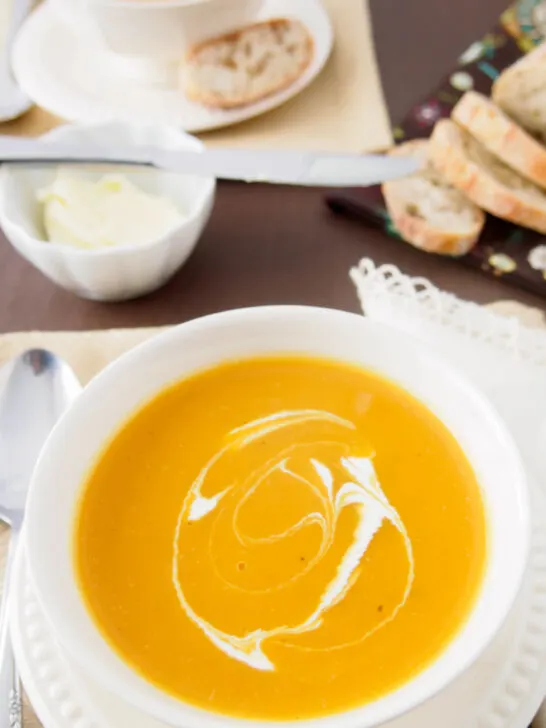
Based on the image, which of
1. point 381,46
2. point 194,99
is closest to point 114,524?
point 194,99

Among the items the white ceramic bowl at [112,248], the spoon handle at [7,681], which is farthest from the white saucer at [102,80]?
the spoon handle at [7,681]

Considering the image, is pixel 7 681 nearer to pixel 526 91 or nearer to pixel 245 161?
pixel 245 161

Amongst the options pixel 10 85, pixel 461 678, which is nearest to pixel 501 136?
pixel 10 85

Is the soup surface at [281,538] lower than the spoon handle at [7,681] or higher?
higher

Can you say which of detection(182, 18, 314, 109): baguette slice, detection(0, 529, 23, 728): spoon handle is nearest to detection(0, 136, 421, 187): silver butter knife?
detection(182, 18, 314, 109): baguette slice

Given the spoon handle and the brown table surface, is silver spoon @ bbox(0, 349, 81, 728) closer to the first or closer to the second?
the spoon handle

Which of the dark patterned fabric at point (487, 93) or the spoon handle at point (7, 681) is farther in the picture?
the dark patterned fabric at point (487, 93)

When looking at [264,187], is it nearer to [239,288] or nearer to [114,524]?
[239,288]

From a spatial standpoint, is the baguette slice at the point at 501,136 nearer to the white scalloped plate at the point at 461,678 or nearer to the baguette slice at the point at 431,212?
the baguette slice at the point at 431,212
